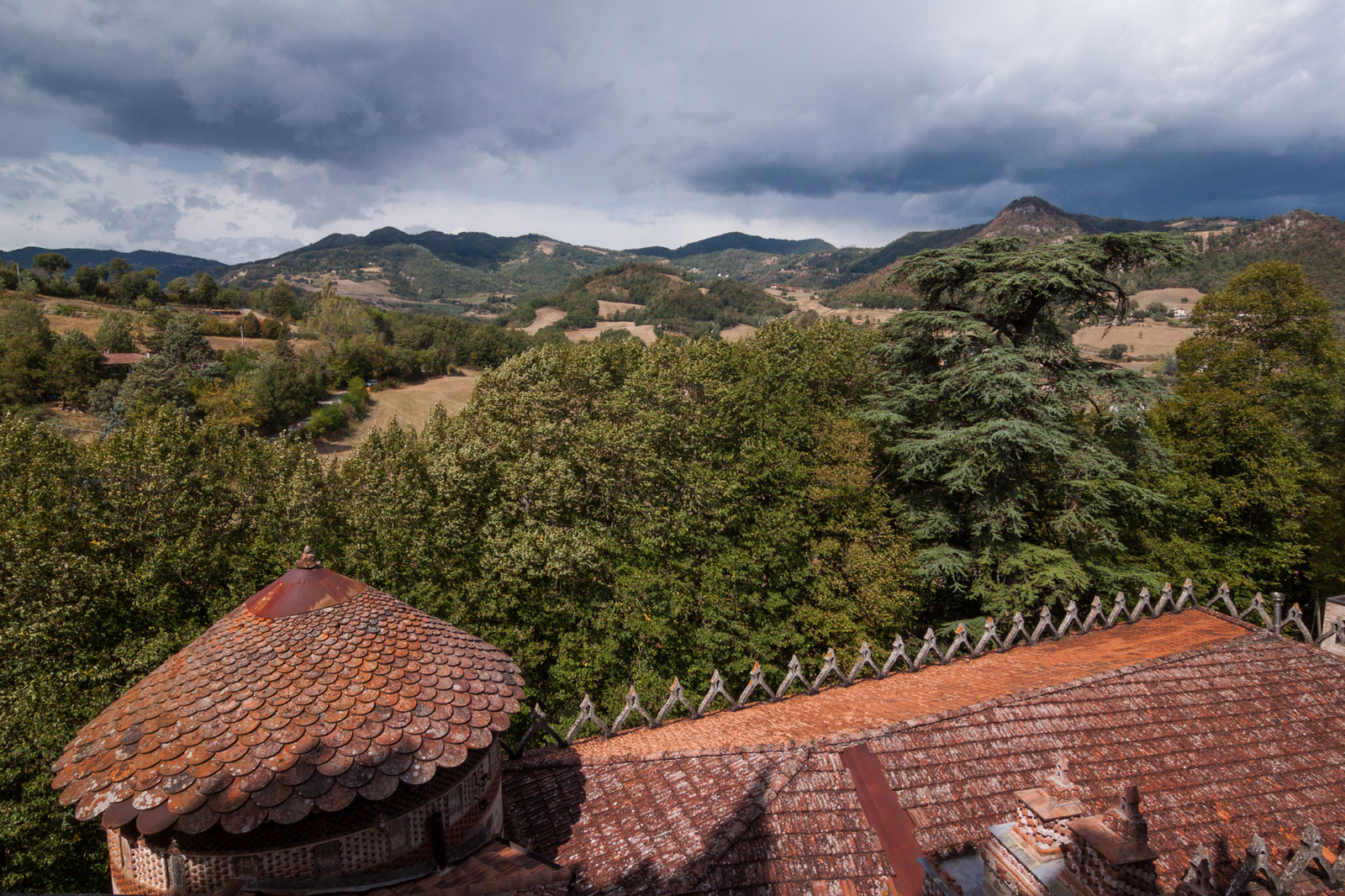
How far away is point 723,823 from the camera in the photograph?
7.54m

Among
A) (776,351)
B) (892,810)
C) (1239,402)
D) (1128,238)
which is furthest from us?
(776,351)

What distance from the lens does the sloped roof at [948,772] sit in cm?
729

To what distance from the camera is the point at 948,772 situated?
854 centimetres

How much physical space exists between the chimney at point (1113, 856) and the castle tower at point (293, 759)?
550cm

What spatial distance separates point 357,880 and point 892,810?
6.32m

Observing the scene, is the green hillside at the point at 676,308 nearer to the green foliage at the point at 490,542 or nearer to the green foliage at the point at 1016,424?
the green foliage at the point at 1016,424

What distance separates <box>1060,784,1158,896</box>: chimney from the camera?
4.58 m

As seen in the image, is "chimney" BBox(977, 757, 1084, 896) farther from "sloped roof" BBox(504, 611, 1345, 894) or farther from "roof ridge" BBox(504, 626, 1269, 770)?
"roof ridge" BBox(504, 626, 1269, 770)

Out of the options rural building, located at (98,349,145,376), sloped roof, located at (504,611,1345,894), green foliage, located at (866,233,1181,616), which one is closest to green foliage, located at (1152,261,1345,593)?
green foliage, located at (866,233,1181,616)

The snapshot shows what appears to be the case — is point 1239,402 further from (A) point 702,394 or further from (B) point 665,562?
(B) point 665,562

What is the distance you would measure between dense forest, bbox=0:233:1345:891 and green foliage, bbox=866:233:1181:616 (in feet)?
0.35

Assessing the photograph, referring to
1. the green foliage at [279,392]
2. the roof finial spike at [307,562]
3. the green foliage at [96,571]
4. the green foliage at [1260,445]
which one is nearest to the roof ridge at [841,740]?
the roof finial spike at [307,562]

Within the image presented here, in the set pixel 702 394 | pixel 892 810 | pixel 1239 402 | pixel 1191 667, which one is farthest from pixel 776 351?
pixel 892 810

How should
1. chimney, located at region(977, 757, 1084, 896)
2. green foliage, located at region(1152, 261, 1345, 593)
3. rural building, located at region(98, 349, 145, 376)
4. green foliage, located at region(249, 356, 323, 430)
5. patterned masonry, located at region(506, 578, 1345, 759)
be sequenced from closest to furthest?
chimney, located at region(977, 757, 1084, 896) → patterned masonry, located at region(506, 578, 1345, 759) → green foliage, located at region(1152, 261, 1345, 593) → green foliage, located at region(249, 356, 323, 430) → rural building, located at region(98, 349, 145, 376)
